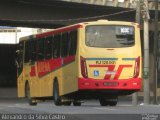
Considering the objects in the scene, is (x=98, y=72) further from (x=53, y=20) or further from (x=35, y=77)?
(x=53, y=20)

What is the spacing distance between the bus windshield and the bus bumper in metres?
1.49

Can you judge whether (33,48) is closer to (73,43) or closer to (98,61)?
(73,43)

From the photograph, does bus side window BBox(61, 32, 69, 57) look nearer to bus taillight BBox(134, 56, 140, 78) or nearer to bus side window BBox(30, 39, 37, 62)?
bus taillight BBox(134, 56, 140, 78)

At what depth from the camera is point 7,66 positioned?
88000mm

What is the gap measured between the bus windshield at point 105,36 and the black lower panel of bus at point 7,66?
59966mm

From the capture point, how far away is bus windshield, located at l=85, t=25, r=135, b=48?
1048 inches

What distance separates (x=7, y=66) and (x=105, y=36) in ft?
205

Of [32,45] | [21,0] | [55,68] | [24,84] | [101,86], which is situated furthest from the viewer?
[21,0]

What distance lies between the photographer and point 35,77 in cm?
3269

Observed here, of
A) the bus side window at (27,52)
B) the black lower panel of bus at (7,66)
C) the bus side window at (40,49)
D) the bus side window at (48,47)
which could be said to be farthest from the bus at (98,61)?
the black lower panel of bus at (7,66)

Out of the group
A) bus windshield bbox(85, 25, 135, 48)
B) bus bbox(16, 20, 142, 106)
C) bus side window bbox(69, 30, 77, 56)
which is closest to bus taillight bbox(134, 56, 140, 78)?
bus bbox(16, 20, 142, 106)

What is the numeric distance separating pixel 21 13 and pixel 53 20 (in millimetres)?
3402

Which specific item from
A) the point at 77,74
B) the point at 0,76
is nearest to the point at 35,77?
the point at 77,74

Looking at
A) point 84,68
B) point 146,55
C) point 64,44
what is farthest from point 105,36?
point 146,55
